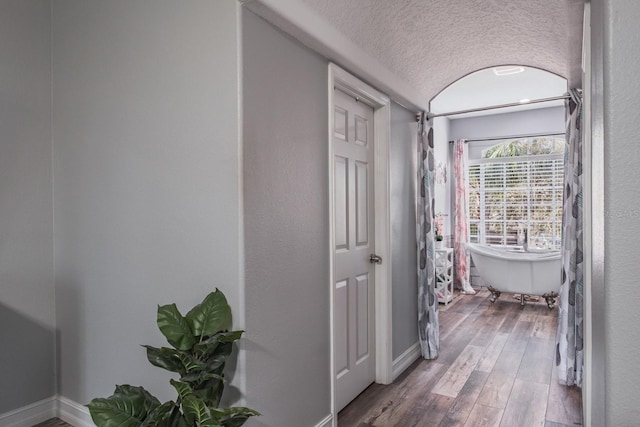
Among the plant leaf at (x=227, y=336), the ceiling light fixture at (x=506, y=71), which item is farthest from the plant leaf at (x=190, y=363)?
the ceiling light fixture at (x=506, y=71)

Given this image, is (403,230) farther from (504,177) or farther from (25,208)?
(504,177)

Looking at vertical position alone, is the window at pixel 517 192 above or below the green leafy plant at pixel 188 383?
above

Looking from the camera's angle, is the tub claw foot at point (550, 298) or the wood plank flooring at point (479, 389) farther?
the tub claw foot at point (550, 298)

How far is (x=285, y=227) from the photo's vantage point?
2.01 metres

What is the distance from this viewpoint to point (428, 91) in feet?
12.1

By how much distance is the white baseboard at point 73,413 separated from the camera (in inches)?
94.0

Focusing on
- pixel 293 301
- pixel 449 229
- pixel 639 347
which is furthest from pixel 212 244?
pixel 449 229

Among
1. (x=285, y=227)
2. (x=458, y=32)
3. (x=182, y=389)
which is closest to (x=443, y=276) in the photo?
(x=458, y=32)

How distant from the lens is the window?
245 inches

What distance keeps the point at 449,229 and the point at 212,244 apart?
5.70 metres

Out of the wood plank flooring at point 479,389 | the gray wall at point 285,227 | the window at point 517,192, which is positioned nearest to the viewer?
the gray wall at point 285,227

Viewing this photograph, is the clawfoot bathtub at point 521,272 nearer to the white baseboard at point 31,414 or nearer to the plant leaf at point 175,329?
the plant leaf at point 175,329

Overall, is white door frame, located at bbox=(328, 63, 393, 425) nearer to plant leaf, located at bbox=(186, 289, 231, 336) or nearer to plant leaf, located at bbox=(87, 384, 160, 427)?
plant leaf, located at bbox=(186, 289, 231, 336)

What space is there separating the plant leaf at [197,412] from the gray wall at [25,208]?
1.77m
